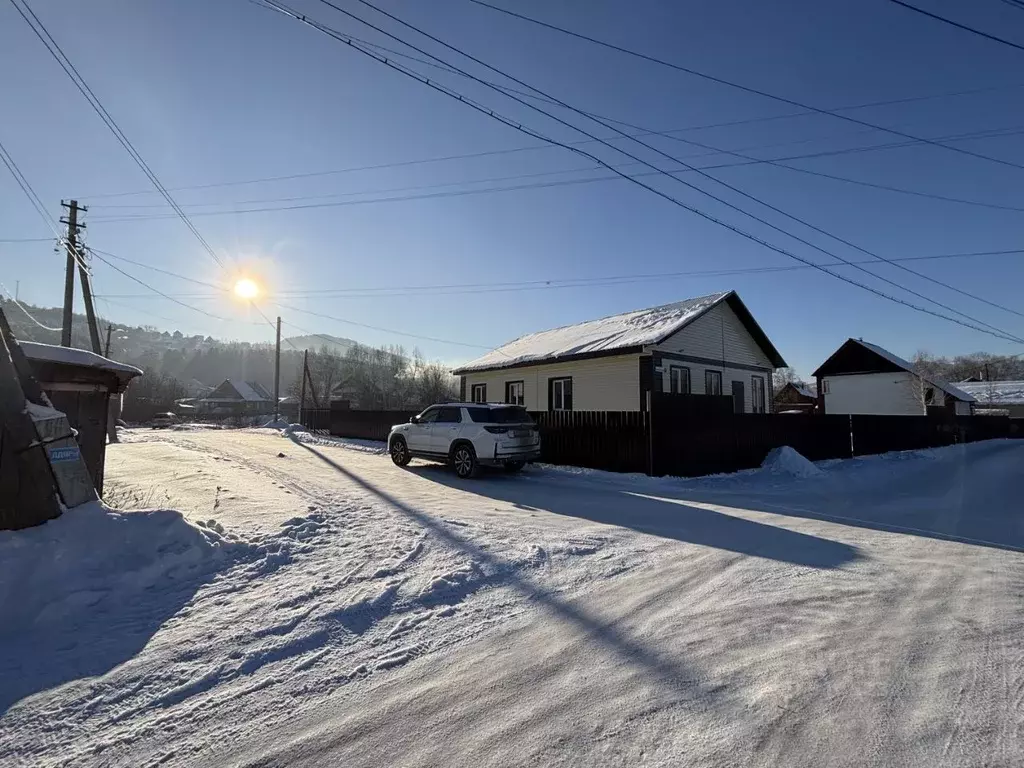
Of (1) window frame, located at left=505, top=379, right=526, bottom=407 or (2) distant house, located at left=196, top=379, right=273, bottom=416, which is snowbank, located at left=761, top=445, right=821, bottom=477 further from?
(2) distant house, located at left=196, top=379, right=273, bottom=416

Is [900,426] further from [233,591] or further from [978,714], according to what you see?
[233,591]

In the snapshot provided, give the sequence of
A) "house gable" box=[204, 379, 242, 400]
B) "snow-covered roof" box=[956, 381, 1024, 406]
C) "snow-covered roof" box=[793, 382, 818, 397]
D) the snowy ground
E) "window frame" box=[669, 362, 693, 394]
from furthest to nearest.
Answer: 1. "house gable" box=[204, 379, 242, 400]
2. "snow-covered roof" box=[793, 382, 818, 397]
3. "snow-covered roof" box=[956, 381, 1024, 406]
4. "window frame" box=[669, 362, 693, 394]
5. the snowy ground

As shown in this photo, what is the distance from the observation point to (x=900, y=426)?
23.8 m

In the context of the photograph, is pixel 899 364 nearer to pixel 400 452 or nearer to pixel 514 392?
pixel 514 392

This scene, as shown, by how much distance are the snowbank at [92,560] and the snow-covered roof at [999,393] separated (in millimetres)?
69038

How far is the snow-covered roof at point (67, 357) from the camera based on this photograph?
7347 mm

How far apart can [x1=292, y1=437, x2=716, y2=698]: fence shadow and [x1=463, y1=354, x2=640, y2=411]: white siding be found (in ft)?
42.3

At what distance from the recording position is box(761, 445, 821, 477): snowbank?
14883 mm

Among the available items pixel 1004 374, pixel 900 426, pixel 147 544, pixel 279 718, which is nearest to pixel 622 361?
pixel 900 426

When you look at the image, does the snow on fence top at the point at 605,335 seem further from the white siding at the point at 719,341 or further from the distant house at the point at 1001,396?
Answer: the distant house at the point at 1001,396

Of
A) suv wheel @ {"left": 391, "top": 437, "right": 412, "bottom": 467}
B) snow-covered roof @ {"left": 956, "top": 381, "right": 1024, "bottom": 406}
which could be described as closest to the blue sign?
suv wheel @ {"left": 391, "top": 437, "right": 412, "bottom": 467}

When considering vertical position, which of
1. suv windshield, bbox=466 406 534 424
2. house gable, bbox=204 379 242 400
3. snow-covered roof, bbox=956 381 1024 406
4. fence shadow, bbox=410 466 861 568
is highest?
house gable, bbox=204 379 242 400

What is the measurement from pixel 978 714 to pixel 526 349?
22.8 metres

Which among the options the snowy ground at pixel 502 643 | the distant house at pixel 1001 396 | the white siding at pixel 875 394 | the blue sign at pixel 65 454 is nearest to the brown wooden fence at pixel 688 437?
the snowy ground at pixel 502 643
